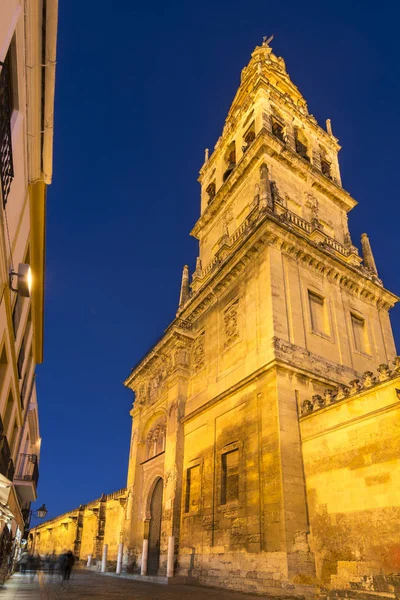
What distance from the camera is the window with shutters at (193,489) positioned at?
565 inches

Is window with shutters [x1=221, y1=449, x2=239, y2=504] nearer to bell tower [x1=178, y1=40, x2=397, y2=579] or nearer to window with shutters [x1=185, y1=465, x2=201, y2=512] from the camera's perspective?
bell tower [x1=178, y1=40, x2=397, y2=579]

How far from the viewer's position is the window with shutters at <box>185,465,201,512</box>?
565 inches

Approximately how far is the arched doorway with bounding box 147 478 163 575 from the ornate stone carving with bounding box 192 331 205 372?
5.20 m

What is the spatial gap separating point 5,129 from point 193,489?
12946 millimetres

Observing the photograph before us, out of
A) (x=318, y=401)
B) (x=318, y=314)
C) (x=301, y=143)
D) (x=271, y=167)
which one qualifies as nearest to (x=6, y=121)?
(x=318, y=401)

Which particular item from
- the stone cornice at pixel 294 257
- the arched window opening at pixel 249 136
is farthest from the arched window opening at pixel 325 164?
the stone cornice at pixel 294 257

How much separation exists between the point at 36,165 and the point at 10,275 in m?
2.58

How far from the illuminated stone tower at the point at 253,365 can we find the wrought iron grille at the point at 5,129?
28.1ft

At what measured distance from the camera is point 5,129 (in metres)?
5.78

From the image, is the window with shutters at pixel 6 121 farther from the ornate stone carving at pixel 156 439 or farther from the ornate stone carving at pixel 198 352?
the ornate stone carving at pixel 156 439

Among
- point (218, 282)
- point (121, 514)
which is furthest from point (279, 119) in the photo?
point (121, 514)

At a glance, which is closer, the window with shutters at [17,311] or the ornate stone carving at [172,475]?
the window with shutters at [17,311]

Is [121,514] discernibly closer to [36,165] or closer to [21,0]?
[36,165]

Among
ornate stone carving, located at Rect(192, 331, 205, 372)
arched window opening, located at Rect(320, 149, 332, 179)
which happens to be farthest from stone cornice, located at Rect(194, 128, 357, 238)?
ornate stone carving, located at Rect(192, 331, 205, 372)
